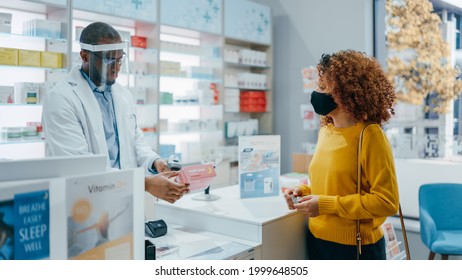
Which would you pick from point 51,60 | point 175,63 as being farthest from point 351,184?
point 175,63

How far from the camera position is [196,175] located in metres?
2.17

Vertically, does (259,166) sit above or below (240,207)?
above

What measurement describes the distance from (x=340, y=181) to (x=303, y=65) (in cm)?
412

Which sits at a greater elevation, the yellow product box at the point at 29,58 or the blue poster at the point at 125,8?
the blue poster at the point at 125,8

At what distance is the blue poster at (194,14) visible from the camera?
4648 mm

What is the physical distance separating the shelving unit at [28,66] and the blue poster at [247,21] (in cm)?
217

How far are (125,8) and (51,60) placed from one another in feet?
3.07

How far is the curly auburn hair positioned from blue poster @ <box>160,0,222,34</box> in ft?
10.2

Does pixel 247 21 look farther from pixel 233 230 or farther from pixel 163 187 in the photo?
pixel 163 187

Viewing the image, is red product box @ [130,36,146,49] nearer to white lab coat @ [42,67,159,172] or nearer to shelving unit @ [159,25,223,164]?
shelving unit @ [159,25,223,164]

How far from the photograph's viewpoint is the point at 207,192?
106 inches

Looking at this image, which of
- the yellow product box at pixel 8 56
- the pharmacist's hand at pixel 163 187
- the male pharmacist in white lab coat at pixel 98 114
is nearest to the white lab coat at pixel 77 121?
Answer: the male pharmacist in white lab coat at pixel 98 114

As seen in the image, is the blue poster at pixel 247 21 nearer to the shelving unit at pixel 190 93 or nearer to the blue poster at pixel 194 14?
the blue poster at pixel 194 14
